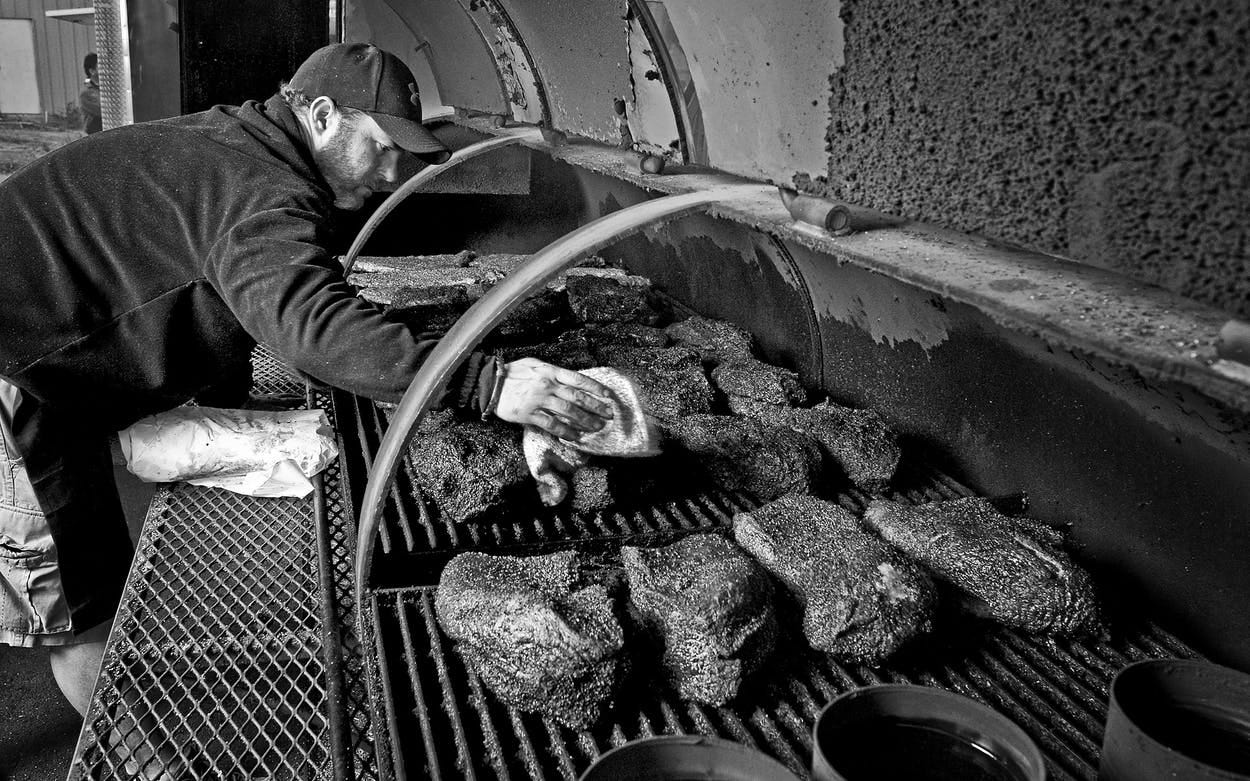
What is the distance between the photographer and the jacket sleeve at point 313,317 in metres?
2.38

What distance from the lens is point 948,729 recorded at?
1.48 metres

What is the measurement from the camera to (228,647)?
229cm

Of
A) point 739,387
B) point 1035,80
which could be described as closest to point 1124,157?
point 1035,80

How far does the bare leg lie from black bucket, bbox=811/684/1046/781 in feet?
9.92

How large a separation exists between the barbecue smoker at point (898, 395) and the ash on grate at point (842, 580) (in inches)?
4.3

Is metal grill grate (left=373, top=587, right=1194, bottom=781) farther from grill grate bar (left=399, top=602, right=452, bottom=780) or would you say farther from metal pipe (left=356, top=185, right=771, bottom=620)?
metal pipe (left=356, top=185, right=771, bottom=620)

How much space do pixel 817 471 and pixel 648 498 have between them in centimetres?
54

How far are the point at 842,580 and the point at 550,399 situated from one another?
873mm

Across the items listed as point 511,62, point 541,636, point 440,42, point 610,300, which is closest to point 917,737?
point 541,636

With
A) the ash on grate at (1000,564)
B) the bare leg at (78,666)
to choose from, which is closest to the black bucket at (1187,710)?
the ash on grate at (1000,564)

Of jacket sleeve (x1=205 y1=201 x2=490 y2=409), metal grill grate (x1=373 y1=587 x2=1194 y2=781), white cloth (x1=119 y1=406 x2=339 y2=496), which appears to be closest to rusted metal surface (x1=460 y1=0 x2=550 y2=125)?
white cloth (x1=119 y1=406 x2=339 y2=496)

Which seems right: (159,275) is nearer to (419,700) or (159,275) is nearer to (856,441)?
(419,700)

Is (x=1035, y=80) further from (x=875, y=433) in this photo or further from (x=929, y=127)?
(x=875, y=433)

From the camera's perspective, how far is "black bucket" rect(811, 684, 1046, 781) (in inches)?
55.2
